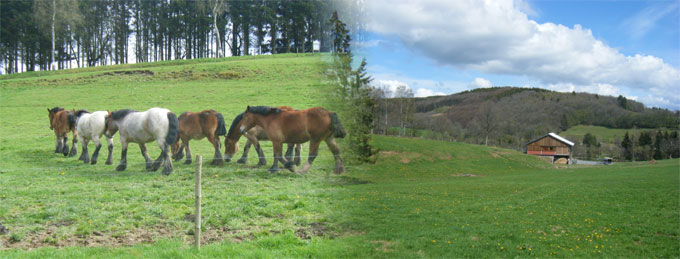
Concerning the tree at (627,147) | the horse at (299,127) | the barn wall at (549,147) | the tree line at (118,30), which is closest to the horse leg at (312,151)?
the horse at (299,127)

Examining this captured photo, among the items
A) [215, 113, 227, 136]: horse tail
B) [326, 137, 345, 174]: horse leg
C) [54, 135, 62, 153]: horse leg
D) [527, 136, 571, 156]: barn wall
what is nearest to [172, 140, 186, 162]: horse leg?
[215, 113, 227, 136]: horse tail

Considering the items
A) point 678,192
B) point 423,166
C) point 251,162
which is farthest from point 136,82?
point 678,192

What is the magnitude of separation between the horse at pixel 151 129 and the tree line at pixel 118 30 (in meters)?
26.0

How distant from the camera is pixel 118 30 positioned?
2242 inches

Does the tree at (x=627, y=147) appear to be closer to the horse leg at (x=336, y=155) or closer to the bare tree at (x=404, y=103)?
the bare tree at (x=404, y=103)

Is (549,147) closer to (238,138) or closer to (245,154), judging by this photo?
(245,154)

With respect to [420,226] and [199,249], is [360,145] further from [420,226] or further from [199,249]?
[420,226]

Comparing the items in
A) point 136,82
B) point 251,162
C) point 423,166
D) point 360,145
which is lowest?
point 423,166

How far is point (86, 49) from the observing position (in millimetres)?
54719

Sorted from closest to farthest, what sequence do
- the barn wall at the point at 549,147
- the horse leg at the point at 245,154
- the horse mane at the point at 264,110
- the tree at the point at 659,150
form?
the horse mane at the point at 264,110 → the horse leg at the point at 245,154 → the tree at the point at 659,150 → the barn wall at the point at 549,147

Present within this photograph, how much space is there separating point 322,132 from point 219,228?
2.62 m

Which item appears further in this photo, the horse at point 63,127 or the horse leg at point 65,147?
the horse at point 63,127

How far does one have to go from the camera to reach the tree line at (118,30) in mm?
42125

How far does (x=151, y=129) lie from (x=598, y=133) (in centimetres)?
10489
